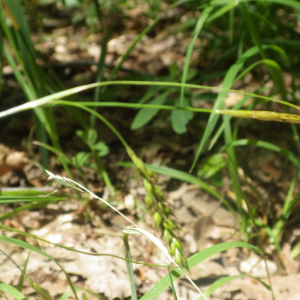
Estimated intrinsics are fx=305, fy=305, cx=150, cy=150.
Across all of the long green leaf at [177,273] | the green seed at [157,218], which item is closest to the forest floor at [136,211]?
the long green leaf at [177,273]

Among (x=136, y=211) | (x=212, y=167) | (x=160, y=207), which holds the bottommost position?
(x=136, y=211)

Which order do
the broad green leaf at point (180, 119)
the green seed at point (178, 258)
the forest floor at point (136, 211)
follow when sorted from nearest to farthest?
the green seed at point (178, 258)
the forest floor at point (136, 211)
the broad green leaf at point (180, 119)

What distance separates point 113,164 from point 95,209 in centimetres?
34

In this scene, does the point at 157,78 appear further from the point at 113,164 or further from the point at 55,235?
the point at 55,235

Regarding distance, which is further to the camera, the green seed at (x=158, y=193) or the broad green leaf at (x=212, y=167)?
the broad green leaf at (x=212, y=167)

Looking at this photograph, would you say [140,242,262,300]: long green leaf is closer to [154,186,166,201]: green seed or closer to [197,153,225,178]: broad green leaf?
[154,186,166,201]: green seed

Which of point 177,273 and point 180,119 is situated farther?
point 180,119

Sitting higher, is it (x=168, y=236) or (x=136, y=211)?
(x=168, y=236)

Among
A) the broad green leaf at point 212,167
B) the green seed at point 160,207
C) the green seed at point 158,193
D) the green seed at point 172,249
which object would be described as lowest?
the broad green leaf at point 212,167

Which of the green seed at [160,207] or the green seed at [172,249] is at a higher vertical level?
the green seed at [160,207]

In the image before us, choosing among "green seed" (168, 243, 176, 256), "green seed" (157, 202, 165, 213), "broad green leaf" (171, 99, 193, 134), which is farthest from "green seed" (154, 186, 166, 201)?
"broad green leaf" (171, 99, 193, 134)

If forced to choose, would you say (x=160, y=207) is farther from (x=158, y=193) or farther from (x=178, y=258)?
(x=178, y=258)

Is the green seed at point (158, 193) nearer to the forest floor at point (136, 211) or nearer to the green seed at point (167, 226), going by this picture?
the green seed at point (167, 226)

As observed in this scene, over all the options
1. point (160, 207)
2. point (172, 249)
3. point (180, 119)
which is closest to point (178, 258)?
point (172, 249)
